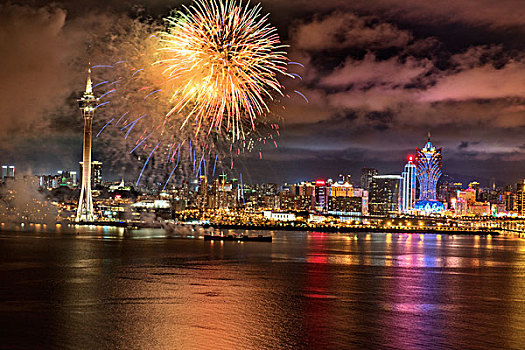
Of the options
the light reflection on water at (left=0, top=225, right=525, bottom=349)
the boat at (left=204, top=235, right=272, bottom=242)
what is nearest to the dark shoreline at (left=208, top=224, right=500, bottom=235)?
the boat at (left=204, top=235, right=272, bottom=242)

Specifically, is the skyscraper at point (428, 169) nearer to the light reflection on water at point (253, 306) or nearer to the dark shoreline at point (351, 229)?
the dark shoreline at point (351, 229)

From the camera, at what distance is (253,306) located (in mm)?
20109

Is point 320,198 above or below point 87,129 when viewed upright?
below

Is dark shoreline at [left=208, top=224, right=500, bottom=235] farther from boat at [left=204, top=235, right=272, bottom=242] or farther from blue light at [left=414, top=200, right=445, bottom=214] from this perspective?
blue light at [left=414, top=200, right=445, bottom=214]

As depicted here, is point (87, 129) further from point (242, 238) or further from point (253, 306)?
point (253, 306)

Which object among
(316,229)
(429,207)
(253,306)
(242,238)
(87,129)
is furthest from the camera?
(429,207)

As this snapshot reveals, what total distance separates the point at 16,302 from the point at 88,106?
75.1 meters

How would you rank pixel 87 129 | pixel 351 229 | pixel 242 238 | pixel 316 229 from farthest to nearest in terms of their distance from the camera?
pixel 351 229 → pixel 316 229 → pixel 87 129 → pixel 242 238

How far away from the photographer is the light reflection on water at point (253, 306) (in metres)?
15.4

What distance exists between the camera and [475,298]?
78.6 ft

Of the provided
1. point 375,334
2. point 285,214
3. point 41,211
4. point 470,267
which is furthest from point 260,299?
point 41,211

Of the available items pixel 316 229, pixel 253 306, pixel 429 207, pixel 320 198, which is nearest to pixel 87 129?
pixel 316 229

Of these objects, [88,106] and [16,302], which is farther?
[88,106]

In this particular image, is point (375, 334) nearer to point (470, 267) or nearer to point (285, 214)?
point (470, 267)
